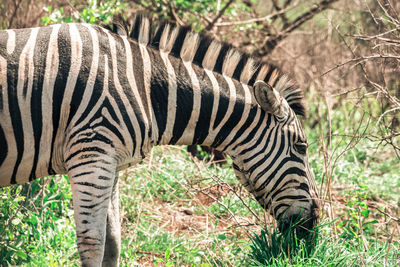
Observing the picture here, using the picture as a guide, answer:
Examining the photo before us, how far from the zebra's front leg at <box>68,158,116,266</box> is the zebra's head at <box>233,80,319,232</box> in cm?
138

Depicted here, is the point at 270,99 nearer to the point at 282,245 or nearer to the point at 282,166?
the point at 282,166

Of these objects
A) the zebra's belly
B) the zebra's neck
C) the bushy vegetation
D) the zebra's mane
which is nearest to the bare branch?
the bushy vegetation

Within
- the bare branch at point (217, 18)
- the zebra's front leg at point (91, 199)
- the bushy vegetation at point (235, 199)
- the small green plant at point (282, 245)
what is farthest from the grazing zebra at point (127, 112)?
the bare branch at point (217, 18)

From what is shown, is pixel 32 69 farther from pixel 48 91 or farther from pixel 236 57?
pixel 236 57

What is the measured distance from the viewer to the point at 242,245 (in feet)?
18.1

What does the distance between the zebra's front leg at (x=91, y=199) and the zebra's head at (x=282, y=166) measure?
138 centimetres

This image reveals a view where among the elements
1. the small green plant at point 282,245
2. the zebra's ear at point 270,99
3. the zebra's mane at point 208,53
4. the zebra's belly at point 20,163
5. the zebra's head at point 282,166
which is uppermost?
the zebra's mane at point 208,53

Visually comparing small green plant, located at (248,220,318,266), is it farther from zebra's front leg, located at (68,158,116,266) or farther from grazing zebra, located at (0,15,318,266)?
zebra's front leg, located at (68,158,116,266)

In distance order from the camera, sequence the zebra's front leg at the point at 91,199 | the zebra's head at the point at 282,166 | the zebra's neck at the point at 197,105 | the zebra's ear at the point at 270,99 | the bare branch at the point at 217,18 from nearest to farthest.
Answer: the zebra's front leg at the point at 91,199
the zebra's neck at the point at 197,105
the zebra's ear at the point at 270,99
the zebra's head at the point at 282,166
the bare branch at the point at 217,18

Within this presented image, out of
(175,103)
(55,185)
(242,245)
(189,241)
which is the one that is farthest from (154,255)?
(175,103)

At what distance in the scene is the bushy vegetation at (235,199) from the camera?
4715mm

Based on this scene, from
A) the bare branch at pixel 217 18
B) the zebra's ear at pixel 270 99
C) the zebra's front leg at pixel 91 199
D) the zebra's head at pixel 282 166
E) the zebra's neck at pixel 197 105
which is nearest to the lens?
the zebra's front leg at pixel 91 199

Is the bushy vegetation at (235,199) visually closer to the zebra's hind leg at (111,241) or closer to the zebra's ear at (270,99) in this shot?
the zebra's hind leg at (111,241)

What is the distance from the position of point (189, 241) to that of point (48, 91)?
8.25ft
